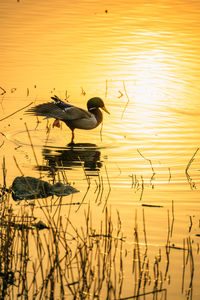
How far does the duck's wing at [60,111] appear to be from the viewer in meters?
12.7

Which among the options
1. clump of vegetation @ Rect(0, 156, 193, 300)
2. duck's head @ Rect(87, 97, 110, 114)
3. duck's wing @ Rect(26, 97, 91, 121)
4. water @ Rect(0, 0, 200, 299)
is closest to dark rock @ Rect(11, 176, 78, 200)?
water @ Rect(0, 0, 200, 299)

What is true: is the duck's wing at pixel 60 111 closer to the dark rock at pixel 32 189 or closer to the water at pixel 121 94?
the water at pixel 121 94

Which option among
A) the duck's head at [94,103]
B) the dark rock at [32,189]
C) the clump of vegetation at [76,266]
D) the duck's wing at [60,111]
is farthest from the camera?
the duck's head at [94,103]

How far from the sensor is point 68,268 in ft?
22.4

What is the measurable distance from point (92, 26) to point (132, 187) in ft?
44.2

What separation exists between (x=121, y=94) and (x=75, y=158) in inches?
175

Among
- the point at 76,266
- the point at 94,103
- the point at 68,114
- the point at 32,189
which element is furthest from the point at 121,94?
the point at 76,266

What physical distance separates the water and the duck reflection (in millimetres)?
19

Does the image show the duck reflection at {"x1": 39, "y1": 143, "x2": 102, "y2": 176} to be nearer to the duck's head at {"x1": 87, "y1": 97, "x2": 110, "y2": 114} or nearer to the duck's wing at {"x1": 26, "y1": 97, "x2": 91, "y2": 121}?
the duck's wing at {"x1": 26, "y1": 97, "x2": 91, "y2": 121}

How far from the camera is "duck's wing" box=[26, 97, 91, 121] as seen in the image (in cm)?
1274

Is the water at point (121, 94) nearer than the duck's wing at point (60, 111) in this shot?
Yes

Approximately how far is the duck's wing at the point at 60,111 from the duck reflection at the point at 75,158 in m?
0.56

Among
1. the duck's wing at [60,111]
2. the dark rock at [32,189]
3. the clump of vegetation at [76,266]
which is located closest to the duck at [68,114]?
the duck's wing at [60,111]

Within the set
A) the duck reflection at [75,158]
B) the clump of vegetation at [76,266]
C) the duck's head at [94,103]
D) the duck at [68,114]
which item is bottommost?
the clump of vegetation at [76,266]
